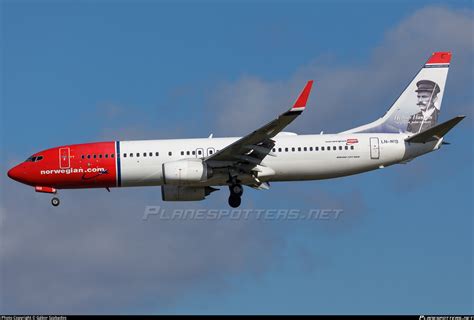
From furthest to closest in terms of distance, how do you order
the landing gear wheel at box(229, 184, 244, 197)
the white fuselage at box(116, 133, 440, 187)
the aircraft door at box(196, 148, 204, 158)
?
the landing gear wheel at box(229, 184, 244, 197) → the aircraft door at box(196, 148, 204, 158) → the white fuselage at box(116, 133, 440, 187)

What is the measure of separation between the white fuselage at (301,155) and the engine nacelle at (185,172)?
0.67 metres

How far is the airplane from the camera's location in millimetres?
49406

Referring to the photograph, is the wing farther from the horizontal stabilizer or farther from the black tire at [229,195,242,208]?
the horizontal stabilizer

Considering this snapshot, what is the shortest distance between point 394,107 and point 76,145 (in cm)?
1725

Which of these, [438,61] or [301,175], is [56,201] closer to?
[301,175]

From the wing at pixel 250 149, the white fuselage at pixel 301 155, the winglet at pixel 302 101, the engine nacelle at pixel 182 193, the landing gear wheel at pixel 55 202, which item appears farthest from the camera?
the landing gear wheel at pixel 55 202

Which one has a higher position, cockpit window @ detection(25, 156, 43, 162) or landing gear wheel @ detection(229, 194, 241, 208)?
cockpit window @ detection(25, 156, 43, 162)

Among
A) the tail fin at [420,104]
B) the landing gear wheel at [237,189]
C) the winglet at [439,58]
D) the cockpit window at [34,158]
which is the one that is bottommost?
the landing gear wheel at [237,189]

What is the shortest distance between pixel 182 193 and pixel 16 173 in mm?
8970

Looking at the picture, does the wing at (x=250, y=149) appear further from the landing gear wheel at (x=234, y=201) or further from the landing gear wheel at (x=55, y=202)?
the landing gear wheel at (x=55, y=202)

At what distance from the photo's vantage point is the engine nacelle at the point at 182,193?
51.2m

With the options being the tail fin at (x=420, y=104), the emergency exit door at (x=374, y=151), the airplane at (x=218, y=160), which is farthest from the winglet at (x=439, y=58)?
the emergency exit door at (x=374, y=151)

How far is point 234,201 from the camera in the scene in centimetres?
5112

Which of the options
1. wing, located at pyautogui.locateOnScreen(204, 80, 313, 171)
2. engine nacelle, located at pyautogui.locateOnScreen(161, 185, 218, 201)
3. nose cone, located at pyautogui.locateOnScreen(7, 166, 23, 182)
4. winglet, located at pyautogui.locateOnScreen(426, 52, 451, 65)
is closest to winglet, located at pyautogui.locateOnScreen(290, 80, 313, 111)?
wing, located at pyautogui.locateOnScreen(204, 80, 313, 171)
